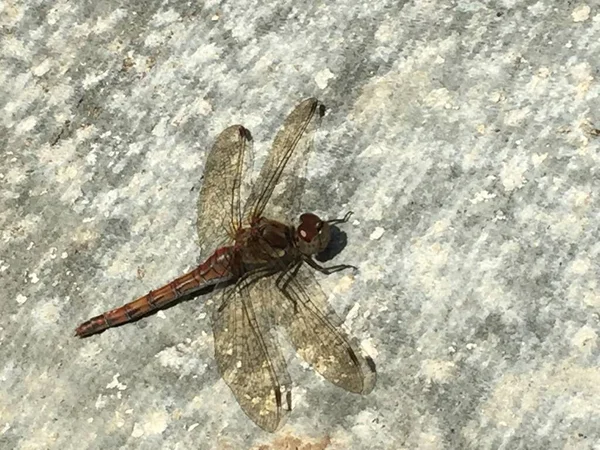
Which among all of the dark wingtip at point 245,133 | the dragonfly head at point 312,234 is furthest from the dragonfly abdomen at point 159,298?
the dark wingtip at point 245,133

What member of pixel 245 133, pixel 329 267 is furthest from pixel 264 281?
pixel 245 133

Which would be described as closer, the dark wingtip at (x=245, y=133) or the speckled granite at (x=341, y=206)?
the speckled granite at (x=341, y=206)

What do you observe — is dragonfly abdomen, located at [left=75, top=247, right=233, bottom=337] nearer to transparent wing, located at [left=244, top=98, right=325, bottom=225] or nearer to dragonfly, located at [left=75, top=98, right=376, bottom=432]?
dragonfly, located at [left=75, top=98, right=376, bottom=432]

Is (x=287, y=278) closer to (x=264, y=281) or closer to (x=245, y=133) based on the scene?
(x=264, y=281)

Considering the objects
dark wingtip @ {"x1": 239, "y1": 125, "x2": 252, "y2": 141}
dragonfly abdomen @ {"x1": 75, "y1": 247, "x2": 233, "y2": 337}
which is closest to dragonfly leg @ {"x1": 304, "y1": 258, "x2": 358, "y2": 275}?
dragonfly abdomen @ {"x1": 75, "y1": 247, "x2": 233, "y2": 337}

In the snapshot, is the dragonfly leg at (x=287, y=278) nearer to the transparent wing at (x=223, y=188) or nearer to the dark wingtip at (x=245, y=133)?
the transparent wing at (x=223, y=188)

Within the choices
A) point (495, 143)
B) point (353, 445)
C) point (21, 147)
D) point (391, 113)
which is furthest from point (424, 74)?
point (21, 147)

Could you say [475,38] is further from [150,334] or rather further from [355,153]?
[150,334]
